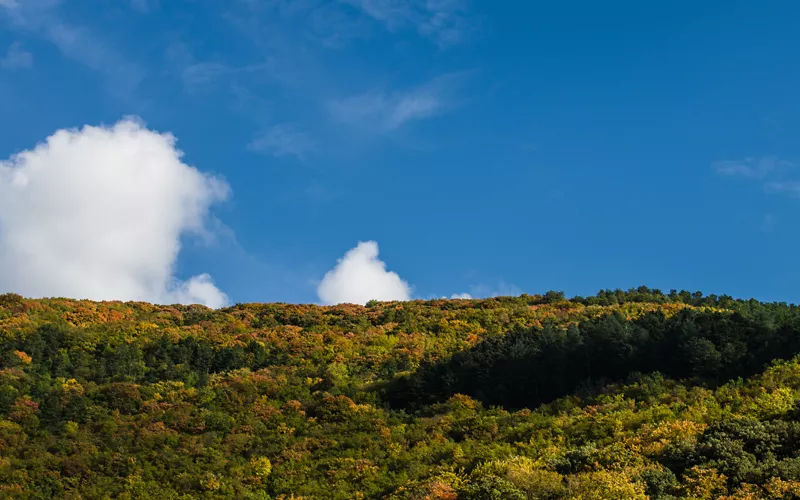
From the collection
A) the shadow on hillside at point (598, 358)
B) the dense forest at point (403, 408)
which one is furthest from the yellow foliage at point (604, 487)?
the shadow on hillside at point (598, 358)

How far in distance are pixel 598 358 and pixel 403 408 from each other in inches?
462

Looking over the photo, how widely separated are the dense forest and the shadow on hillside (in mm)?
114

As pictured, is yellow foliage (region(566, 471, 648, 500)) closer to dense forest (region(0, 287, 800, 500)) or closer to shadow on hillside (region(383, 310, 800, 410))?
dense forest (region(0, 287, 800, 500))

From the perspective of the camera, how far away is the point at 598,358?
40156 mm

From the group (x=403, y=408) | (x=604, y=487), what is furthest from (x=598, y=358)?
(x=604, y=487)

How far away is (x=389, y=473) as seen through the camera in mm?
29438

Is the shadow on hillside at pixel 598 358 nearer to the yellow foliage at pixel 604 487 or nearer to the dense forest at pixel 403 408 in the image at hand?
the dense forest at pixel 403 408

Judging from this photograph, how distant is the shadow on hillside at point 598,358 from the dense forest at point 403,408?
114mm

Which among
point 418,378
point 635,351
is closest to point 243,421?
point 418,378

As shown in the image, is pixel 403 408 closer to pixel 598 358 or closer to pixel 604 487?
pixel 598 358

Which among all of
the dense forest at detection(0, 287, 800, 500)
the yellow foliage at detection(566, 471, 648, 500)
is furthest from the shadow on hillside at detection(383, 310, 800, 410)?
the yellow foliage at detection(566, 471, 648, 500)

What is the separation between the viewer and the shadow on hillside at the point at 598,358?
35.8m

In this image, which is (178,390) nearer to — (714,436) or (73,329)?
(73,329)

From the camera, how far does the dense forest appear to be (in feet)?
80.0
